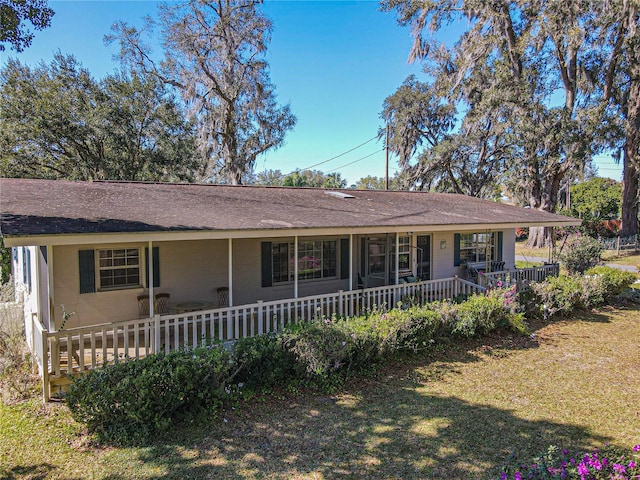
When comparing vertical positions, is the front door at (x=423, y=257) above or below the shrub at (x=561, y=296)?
above

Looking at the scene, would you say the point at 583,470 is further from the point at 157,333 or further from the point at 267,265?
the point at 267,265

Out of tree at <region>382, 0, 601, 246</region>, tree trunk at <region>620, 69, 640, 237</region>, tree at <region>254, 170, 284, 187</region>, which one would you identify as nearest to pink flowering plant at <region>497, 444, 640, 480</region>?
tree at <region>382, 0, 601, 246</region>

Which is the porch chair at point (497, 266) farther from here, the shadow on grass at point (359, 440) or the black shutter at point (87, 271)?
the black shutter at point (87, 271)

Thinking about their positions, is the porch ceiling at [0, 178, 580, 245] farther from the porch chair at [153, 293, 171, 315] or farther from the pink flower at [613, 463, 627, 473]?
the pink flower at [613, 463, 627, 473]

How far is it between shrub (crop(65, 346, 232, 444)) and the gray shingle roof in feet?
6.95

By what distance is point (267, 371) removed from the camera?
241 inches

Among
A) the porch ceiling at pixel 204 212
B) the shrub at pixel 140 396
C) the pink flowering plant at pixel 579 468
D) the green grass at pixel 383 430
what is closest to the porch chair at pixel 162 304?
the porch ceiling at pixel 204 212

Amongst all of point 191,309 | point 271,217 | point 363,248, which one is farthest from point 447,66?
point 191,309

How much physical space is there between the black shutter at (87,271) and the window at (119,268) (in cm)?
16

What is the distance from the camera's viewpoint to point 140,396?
479 centimetres

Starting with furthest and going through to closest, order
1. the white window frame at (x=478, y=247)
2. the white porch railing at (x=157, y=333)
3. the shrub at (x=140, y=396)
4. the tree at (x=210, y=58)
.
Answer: the tree at (x=210, y=58) < the white window frame at (x=478, y=247) < the white porch railing at (x=157, y=333) < the shrub at (x=140, y=396)

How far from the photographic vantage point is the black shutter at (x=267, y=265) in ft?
32.9

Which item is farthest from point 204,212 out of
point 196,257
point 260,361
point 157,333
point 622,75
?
point 622,75

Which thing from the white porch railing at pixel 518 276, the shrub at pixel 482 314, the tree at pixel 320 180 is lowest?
the shrub at pixel 482 314
